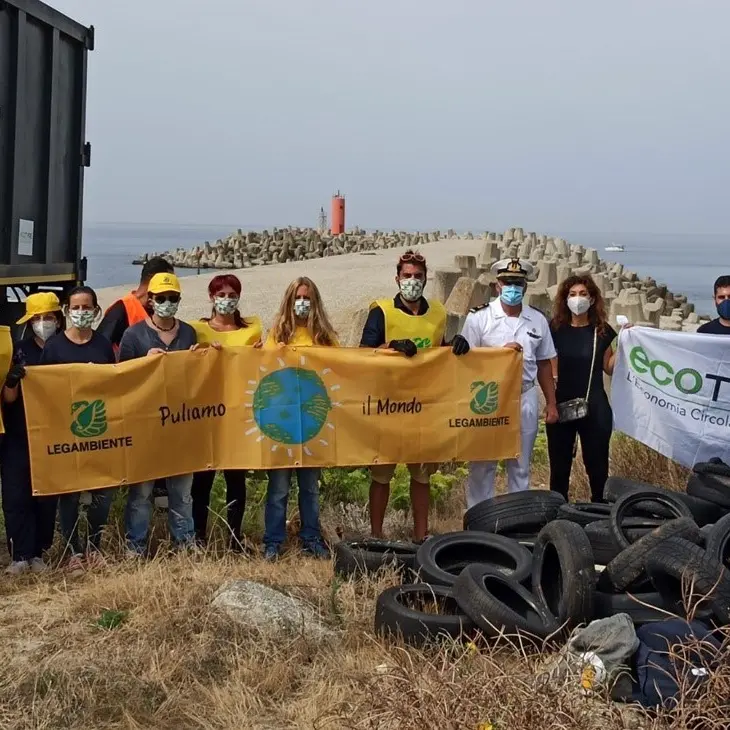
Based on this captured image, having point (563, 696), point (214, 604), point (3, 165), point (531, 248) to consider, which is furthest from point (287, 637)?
point (531, 248)

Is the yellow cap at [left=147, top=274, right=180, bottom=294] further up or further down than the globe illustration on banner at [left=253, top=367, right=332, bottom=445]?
further up

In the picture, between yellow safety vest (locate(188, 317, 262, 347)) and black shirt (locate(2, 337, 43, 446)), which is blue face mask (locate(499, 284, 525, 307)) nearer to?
yellow safety vest (locate(188, 317, 262, 347))

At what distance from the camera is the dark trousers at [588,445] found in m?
7.70

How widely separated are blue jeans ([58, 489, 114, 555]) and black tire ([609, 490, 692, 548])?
3358mm

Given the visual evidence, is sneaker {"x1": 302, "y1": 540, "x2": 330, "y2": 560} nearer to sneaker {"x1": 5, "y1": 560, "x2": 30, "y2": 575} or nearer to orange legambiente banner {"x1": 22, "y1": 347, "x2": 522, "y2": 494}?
orange legambiente banner {"x1": 22, "y1": 347, "x2": 522, "y2": 494}

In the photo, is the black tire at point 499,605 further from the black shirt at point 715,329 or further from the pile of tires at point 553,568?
the black shirt at point 715,329

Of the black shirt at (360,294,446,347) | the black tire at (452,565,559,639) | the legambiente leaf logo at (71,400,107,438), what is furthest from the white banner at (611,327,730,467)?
the legambiente leaf logo at (71,400,107,438)

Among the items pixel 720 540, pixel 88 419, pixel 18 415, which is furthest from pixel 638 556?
pixel 18 415

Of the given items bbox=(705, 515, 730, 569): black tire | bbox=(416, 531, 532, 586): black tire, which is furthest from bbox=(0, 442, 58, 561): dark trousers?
bbox=(705, 515, 730, 569): black tire

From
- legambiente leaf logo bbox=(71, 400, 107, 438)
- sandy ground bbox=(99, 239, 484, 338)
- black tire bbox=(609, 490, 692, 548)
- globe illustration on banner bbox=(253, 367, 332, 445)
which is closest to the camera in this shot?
black tire bbox=(609, 490, 692, 548)

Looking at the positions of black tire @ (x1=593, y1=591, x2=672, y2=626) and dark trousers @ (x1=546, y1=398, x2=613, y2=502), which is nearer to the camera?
black tire @ (x1=593, y1=591, x2=672, y2=626)

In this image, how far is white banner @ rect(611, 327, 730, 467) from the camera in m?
→ 7.92

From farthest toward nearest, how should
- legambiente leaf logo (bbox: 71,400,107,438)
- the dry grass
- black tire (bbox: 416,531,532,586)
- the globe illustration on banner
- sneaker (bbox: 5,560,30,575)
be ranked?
the globe illustration on banner < legambiente leaf logo (bbox: 71,400,107,438) < sneaker (bbox: 5,560,30,575) < black tire (bbox: 416,531,532,586) < the dry grass

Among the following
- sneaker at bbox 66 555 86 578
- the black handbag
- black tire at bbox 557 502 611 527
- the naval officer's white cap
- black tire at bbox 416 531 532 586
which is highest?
the naval officer's white cap
